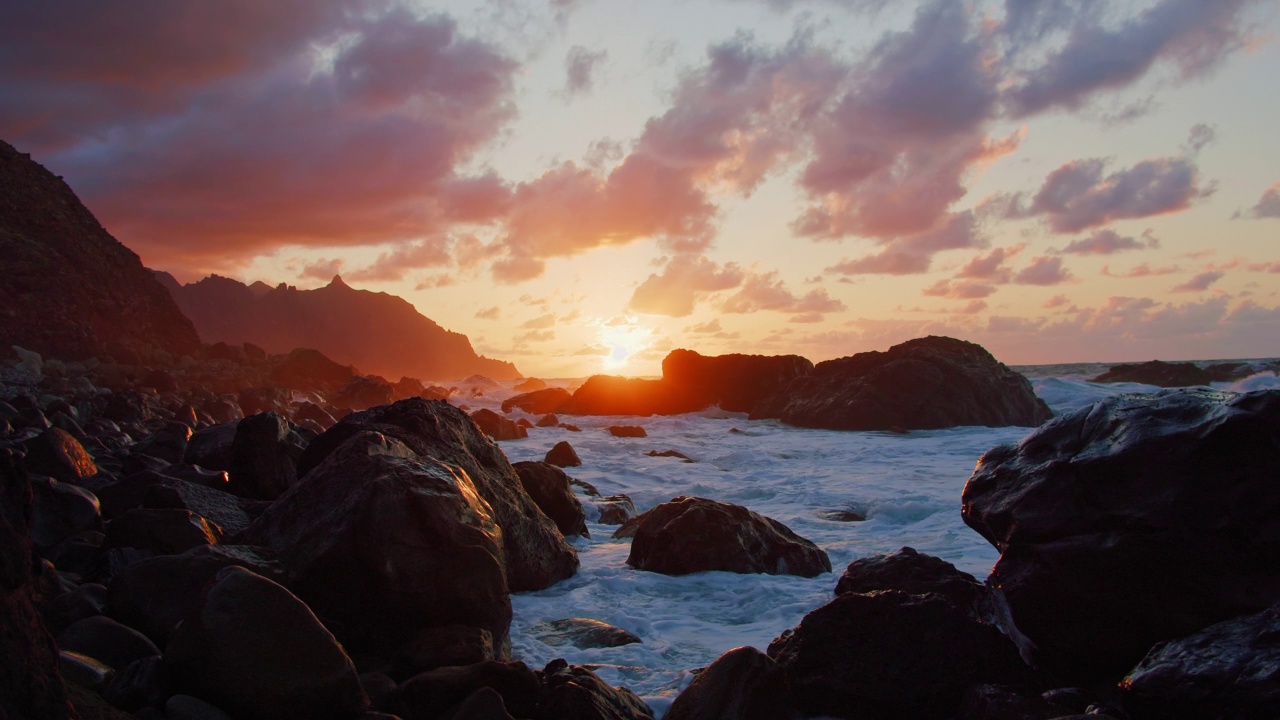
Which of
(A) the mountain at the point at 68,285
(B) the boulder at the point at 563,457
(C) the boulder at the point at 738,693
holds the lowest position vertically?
(C) the boulder at the point at 738,693

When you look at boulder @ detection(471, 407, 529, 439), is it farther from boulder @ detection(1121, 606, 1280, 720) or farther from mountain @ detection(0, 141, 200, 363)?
boulder @ detection(1121, 606, 1280, 720)

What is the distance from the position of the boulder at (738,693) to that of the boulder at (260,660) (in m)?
1.53

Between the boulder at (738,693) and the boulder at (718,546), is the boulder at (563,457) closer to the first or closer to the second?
the boulder at (718,546)

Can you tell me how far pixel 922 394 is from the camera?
66.3 ft

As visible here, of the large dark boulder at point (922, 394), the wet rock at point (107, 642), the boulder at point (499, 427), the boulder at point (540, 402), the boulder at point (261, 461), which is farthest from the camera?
the boulder at point (540, 402)

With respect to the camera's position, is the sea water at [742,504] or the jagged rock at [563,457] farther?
the jagged rock at [563,457]

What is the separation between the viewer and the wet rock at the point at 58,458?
6625 mm

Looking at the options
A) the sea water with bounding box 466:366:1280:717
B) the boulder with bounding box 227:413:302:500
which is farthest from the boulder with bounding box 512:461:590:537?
the boulder with bounding box 227:413:302:500

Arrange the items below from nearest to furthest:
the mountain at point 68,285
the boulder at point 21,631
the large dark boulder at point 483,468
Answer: the boulder at point 21,631, the large dark boulder at point 483,468, the mountain at point 68,285

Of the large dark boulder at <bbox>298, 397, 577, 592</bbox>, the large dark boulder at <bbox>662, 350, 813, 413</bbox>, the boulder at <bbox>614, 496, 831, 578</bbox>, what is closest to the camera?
the large dark boulder at <bbox>298, 397, 577, 592</bbox>

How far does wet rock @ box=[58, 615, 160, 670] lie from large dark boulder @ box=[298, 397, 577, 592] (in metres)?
2.53

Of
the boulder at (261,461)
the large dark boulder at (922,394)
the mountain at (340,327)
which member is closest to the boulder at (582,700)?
the boulder at (261,461)

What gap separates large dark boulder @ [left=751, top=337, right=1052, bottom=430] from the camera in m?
19.9

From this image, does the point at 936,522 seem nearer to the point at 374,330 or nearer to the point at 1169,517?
the point at 1169,517
